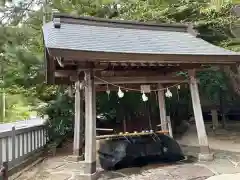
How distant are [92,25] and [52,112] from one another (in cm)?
444

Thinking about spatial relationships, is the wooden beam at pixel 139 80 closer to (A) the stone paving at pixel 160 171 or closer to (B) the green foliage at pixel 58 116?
(A) the stone paving at pixel 160 171

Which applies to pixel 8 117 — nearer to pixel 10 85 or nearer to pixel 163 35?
pixel 10 85

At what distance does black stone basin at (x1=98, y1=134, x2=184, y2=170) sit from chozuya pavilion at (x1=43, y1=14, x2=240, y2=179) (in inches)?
25.8

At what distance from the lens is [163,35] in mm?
7383

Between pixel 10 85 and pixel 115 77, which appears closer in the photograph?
pixel 115 77

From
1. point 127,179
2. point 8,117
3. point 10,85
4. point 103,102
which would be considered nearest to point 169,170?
point 127,179

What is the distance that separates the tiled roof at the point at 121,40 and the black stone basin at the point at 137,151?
206 cm

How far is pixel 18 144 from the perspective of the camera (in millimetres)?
6668

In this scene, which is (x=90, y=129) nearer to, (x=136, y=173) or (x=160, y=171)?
(x=136, y=173)

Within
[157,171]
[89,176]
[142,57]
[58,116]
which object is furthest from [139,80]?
[58,116]

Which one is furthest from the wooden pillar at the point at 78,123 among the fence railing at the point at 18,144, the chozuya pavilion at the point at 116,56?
the fence railing at the point at 18,144

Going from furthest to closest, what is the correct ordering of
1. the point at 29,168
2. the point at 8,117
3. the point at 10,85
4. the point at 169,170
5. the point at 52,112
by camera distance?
the point at 8,117 < the point at 52,112 < the point at 10,85 < the point at 29,168 < the point at 169,170

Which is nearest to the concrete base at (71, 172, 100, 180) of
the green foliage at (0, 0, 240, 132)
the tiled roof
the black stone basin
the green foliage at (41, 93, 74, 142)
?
the black stone basin

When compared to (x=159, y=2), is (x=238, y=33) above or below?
below
